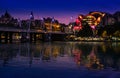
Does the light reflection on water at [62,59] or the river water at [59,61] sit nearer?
the river water at [59,61]

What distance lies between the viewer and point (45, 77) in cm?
1920

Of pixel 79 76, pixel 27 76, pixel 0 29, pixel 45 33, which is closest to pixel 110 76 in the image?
pixel 79 76

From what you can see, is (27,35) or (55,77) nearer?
(55,77)

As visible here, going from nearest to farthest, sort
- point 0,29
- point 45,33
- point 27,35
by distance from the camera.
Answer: point 0,29, point 27,35, point 45,33

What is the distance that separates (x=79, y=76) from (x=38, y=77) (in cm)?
239

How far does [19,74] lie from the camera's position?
20.2m

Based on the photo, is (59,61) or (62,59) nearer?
(59,61)

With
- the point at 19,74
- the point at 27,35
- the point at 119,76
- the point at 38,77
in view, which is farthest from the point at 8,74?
the point at 27,35

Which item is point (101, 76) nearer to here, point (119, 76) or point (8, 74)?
point (119, 76)

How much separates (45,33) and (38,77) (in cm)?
17074

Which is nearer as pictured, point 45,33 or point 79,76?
point 79,76

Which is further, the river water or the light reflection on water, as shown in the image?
the light reflection on water

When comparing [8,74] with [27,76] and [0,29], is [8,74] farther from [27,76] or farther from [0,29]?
[0,29]

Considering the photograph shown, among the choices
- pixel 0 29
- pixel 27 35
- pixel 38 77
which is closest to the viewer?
pixel 38 77
